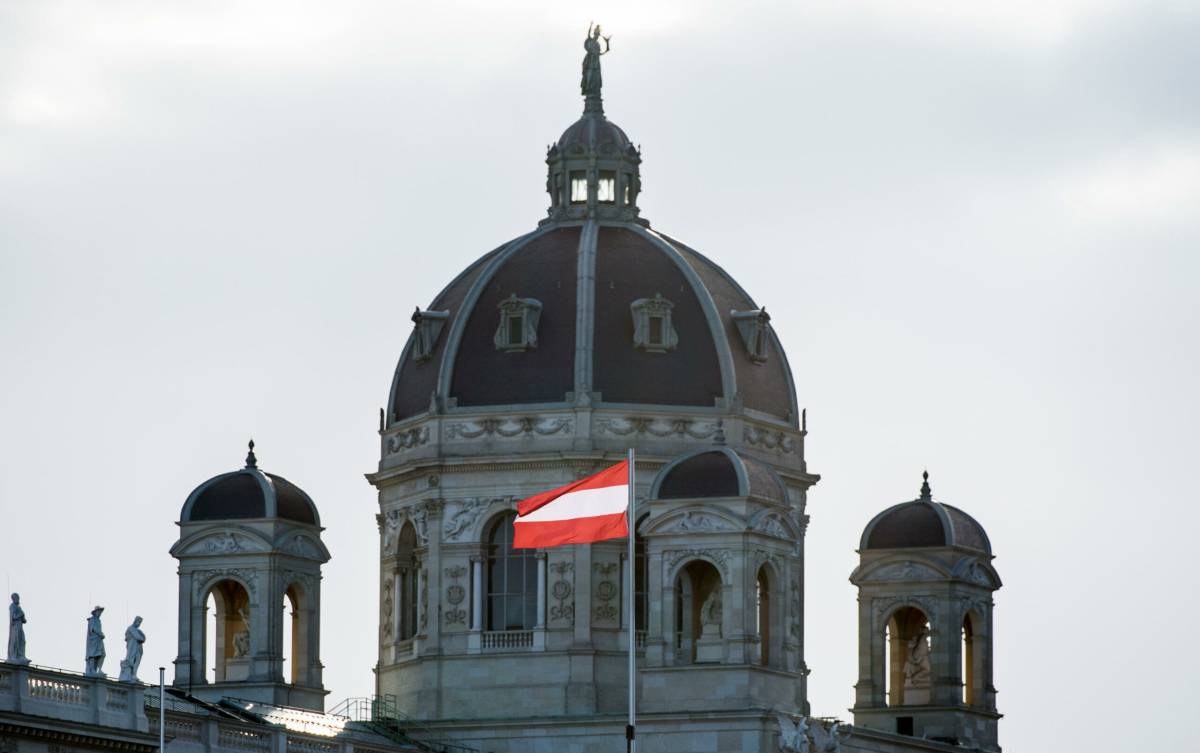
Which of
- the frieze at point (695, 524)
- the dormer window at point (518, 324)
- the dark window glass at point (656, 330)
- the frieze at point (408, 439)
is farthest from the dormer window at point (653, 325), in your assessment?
the frieze at point (695, 524)

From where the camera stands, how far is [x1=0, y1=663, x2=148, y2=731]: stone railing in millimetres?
115188

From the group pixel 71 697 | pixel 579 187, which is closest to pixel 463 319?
pixel 579 187

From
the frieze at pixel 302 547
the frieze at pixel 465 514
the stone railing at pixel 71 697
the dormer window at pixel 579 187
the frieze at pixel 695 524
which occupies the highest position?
the dormer window at pixel 579 187

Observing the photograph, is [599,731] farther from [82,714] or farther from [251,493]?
[82,714]

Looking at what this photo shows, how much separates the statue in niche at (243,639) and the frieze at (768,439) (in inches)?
771

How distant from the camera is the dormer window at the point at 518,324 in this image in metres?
158

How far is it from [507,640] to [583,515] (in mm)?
29544

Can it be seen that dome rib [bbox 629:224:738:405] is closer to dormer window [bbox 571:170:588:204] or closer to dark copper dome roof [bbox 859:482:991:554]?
dormer window [bbox 571:170:588:204]

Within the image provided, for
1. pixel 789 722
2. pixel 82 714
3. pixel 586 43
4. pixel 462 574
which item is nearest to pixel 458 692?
pixel 462 574

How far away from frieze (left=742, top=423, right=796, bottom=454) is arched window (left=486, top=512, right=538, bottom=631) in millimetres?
9223

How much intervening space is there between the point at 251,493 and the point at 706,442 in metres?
16.8

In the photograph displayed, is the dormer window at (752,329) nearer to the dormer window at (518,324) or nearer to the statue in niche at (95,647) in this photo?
the dormer window at (518,324)

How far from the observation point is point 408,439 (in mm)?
160000

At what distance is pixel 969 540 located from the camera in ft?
541
